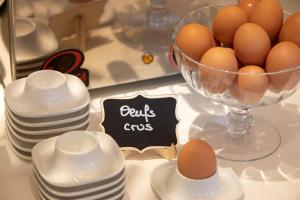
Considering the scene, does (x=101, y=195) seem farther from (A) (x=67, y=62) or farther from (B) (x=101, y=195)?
(A) (x=67, y=62)

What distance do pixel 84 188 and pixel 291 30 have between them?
1.02 ft

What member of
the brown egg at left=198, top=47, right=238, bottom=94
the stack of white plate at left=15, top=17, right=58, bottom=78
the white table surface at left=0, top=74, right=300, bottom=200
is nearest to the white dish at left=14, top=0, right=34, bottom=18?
the stack of white plate at left=15, top=17, right=58, bottom=78

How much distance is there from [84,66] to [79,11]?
0.27 feet

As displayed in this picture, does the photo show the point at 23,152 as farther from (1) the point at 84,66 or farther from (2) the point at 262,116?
(2) the point at 262,116

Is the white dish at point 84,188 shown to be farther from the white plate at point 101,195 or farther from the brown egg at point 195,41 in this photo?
the brown egg at point 195,41

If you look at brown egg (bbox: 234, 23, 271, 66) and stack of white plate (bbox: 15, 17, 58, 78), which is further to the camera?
stack of white plate (bbox: 15, 17, 58, 78)

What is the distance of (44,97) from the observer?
27.7 inches

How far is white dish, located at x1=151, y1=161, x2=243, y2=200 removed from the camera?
2.08 feet

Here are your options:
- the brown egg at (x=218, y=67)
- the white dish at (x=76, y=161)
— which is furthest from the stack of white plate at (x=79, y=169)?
the brown egg at (x=218, y=67)

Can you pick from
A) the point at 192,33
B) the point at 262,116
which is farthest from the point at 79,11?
the point at 262,116

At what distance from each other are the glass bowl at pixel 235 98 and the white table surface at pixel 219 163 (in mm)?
17

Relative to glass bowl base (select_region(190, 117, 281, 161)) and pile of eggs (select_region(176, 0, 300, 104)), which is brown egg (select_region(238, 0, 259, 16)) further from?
glass bowl base (select_region(190, 117, 281, 161))

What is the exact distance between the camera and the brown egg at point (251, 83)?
67 cm

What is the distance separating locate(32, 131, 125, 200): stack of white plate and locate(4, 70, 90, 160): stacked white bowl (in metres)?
0.05
